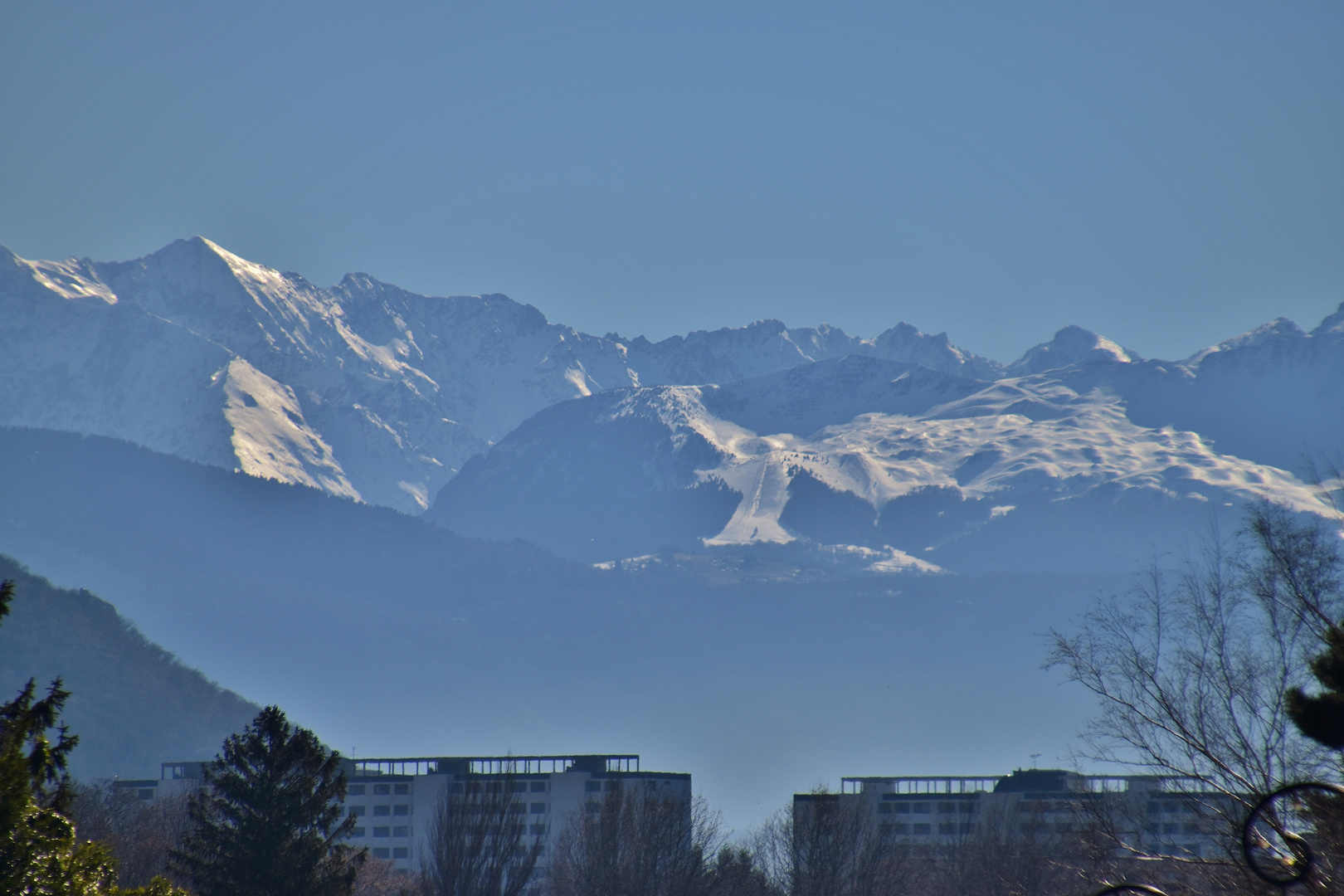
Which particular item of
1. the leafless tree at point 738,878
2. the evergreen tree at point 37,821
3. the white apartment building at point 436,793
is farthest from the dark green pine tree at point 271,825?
the white apartment building at point 436,793

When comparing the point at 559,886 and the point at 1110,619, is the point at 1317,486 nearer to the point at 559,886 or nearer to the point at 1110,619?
the point at 1110,619

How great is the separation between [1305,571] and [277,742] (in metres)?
39.0

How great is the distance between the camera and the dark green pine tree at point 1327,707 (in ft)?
74.8

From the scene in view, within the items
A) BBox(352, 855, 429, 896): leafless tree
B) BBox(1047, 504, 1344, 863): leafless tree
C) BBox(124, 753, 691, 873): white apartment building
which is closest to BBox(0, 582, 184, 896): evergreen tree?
BBox(1047, 504, 1344, 863): leafless tree

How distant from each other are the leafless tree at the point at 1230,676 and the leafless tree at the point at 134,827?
44456mm

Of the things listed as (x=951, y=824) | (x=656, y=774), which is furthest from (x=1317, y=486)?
(x=656, y=774)

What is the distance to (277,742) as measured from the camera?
178 feet

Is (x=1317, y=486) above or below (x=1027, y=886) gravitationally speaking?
above

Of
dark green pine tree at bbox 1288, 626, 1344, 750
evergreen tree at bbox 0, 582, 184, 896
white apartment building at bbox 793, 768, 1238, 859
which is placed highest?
white apartment building at bbox 793, 768, 1238, 859

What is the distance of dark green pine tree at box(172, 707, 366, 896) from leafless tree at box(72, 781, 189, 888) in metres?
9.49

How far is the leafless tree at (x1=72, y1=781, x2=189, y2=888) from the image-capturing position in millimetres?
82688

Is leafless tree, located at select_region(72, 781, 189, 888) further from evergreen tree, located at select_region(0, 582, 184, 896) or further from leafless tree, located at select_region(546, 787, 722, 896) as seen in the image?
evergreen tree, located at select_region(0, 582, 184, 896)

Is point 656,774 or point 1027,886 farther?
point 656,774

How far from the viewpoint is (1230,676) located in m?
32.6
